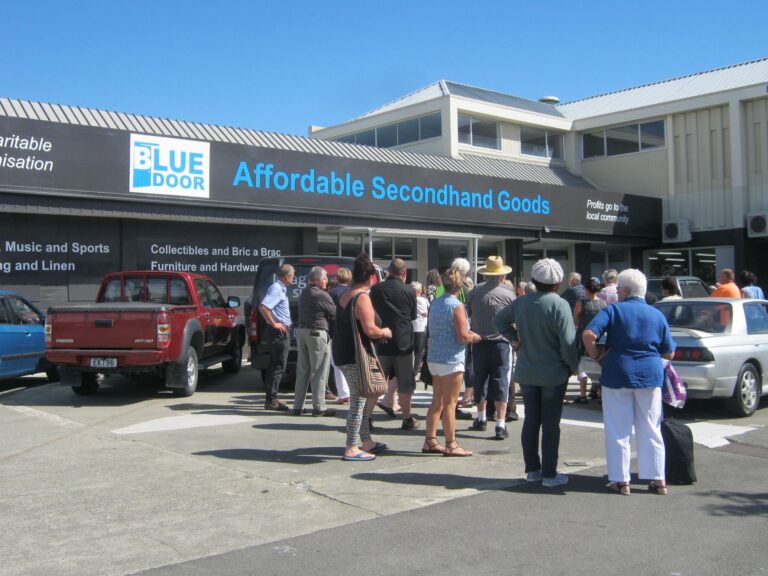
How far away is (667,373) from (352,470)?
9.13 feet

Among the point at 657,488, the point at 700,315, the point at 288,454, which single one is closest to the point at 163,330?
the point at 288,454

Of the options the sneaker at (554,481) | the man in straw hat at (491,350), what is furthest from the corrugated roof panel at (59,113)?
the sneaker at (554,481)

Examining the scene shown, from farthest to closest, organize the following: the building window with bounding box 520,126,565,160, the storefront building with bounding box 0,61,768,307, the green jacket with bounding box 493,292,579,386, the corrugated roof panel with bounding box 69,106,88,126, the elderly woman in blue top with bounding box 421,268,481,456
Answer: the building window with bounding box 520,126,565,160, the corrugated roof panel with bounding box 69,106,88,126, the storefront building with bounding box 0,61,768,307, the elderly woman in blue top with bounding box 421,268,481,456, the green jacket with bounding box 493,292,579,386

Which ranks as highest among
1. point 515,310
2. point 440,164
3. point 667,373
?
point 440,164

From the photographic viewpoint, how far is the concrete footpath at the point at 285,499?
4578mm

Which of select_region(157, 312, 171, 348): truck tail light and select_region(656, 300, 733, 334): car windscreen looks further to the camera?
select_region(157, 312, 171, 348): truck tail light

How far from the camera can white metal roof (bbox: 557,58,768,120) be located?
1046 inches

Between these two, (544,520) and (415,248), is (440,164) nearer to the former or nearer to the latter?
(415,248)

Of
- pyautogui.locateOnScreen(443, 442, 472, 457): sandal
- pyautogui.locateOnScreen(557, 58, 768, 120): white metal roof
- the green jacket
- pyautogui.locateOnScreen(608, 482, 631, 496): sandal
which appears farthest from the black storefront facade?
pyautogui.locateOnScreen(608, 482, 631, 496): sandal

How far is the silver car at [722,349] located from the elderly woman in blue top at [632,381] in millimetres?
3476

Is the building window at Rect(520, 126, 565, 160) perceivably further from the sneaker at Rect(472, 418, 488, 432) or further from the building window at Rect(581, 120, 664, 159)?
the sneaker at Rect(472, 418, 488, 432)

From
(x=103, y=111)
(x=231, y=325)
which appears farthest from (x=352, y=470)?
(x=103, y=111)

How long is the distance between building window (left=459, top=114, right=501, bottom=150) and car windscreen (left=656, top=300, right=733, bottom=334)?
15707 mm

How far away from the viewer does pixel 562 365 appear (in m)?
6.00
